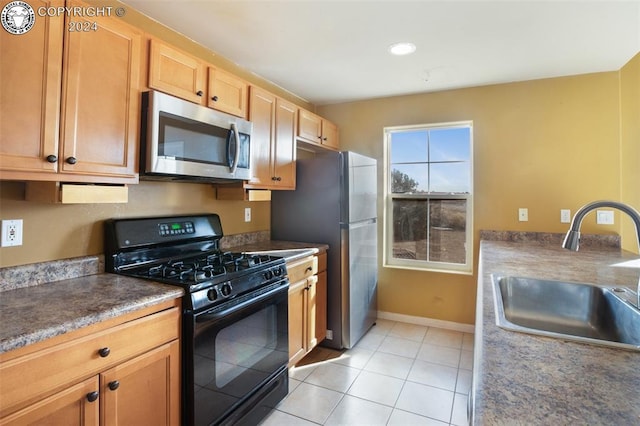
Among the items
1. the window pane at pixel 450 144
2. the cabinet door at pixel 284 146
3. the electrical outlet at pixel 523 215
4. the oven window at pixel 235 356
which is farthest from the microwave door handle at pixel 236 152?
the electrical outlet at pixel 523 215

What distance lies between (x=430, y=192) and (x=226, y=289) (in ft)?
7.77

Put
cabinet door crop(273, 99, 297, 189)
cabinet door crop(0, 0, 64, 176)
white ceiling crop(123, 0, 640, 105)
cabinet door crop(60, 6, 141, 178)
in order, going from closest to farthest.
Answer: cabinet door crop(0, 0, 64, 176) < cabinet door crop(60, 6, 141, 178) < white ceiling crop(123, 0, 640, 105) < cabinet door crop(273, 99, 297, 189)

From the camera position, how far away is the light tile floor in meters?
1.92

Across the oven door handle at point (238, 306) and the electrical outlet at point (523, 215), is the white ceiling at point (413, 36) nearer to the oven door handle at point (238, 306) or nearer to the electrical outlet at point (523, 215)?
the electrical outlet at point (523, 215)

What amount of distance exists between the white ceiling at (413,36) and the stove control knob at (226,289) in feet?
4.87

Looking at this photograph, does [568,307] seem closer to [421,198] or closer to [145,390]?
[145,390]

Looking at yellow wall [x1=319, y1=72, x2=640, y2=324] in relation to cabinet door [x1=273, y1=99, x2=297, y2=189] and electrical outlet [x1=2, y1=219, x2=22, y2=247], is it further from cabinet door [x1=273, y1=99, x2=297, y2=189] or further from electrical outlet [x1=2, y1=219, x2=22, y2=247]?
electrical outlet [x1=2, y1=219, x2=22, y2=247]

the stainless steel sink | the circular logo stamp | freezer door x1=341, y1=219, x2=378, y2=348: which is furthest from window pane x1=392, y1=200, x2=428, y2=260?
the circular logo stamp

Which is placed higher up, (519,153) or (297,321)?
(519,153)

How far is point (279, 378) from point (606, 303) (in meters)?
1.69

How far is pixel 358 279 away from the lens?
2.89 metres

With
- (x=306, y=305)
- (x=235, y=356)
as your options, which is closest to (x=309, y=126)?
(x=306, y=305)

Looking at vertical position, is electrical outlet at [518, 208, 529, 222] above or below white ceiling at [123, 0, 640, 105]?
below

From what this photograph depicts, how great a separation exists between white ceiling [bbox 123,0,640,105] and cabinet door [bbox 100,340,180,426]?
1.78m
